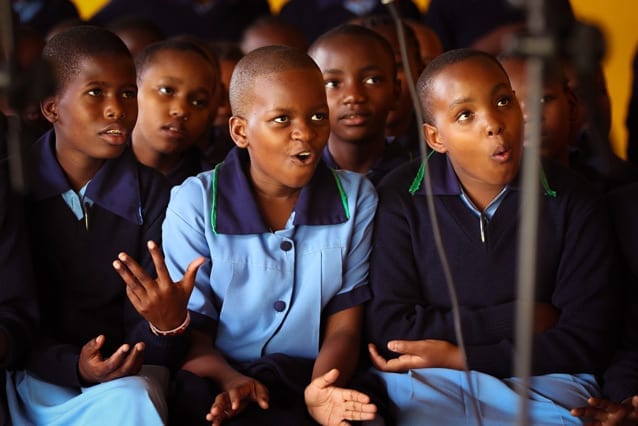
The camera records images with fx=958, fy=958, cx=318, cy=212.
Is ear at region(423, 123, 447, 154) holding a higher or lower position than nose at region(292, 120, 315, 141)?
lower

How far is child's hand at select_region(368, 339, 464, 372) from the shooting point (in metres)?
1.66

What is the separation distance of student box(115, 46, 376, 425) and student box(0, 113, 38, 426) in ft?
0.82

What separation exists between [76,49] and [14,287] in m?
0.48

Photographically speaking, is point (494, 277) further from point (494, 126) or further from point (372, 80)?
point (372, 80)

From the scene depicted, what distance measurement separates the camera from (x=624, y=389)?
164 cm

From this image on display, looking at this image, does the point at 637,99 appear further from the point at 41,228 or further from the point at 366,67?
the point at 41,228

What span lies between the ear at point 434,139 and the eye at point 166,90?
0.66m

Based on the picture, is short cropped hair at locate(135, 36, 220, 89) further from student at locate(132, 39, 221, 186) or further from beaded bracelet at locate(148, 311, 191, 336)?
beaded bracelet at locate(148, 311, 191, 336)

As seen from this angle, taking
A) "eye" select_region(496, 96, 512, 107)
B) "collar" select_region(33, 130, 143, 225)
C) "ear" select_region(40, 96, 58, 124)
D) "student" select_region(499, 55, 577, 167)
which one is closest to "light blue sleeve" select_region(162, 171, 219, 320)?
"collar" select_region(33, 130, 143, 225)

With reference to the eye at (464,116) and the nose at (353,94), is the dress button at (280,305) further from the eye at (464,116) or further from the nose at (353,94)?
the nose at (353,94)

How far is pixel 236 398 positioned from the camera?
154cm

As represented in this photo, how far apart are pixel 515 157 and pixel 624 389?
448mm

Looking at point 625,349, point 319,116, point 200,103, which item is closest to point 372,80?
point 200,103

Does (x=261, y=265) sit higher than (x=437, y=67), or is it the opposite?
(x=437, y=67)
